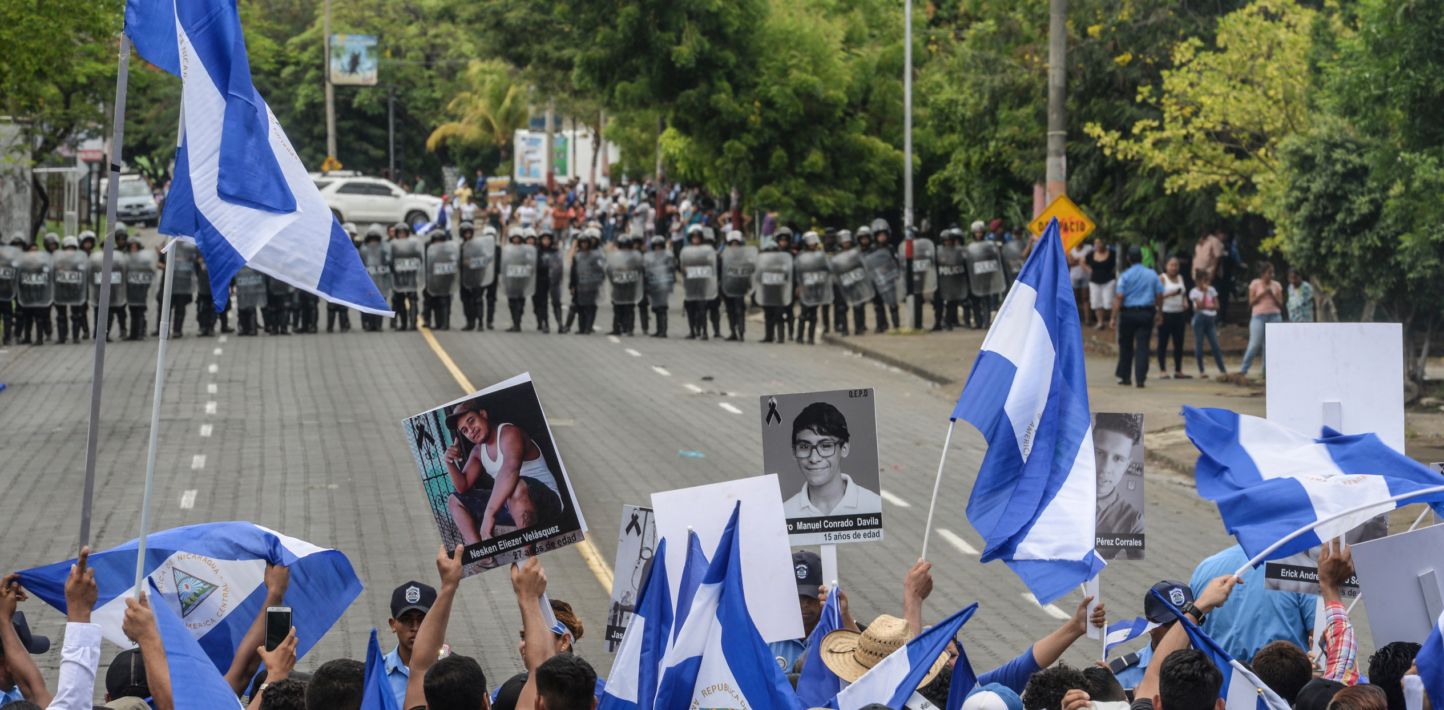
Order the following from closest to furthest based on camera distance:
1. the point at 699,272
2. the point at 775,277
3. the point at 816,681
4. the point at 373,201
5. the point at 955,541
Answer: the point at 816,681
the point at 955,541
the point at 775,277
the point at 699,272
the point at 373,201

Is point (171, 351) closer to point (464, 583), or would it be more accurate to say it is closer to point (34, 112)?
point (34, 112)

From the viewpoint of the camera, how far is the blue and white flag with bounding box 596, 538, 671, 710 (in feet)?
16.9

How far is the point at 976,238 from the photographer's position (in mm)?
28422

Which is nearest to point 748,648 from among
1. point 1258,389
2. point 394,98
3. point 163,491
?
point 163,491

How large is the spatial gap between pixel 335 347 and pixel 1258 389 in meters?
14.1

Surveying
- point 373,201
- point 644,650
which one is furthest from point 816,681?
point 373,201

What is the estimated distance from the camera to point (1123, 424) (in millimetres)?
7473

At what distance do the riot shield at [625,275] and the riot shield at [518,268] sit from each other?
4.46ft

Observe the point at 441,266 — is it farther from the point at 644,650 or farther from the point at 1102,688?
the point at 1102,688

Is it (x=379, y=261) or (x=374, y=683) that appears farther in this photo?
(x=379, y=261)

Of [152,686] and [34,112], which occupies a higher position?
[34,112]

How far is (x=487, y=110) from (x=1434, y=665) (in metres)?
64.3

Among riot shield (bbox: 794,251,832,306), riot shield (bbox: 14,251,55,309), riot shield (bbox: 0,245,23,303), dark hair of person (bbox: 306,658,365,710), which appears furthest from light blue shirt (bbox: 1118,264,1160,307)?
riot shield (bbox: 0,245,23,303)

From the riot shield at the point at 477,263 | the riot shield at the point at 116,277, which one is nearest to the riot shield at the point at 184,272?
the riot shield at the point at 116,277
